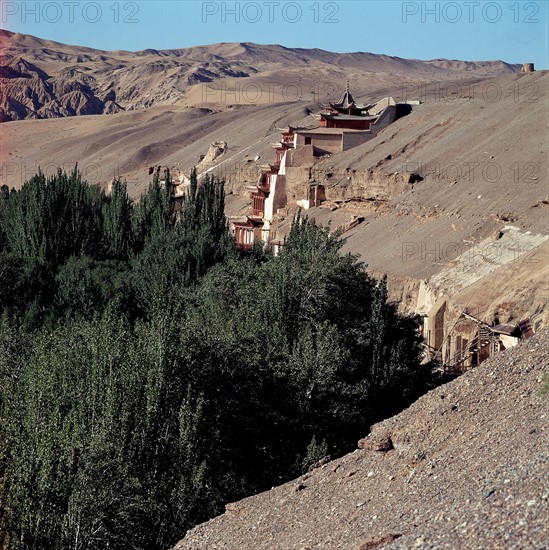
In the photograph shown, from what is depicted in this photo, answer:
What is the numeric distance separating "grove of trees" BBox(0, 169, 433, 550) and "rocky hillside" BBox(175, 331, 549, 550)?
1613 mm

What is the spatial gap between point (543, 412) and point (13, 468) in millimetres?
6782

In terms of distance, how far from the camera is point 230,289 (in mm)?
26922

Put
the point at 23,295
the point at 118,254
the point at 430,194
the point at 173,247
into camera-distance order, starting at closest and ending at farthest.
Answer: the point at 23,295 < the point at 173,247 < the point at 118,254 < the point at 430,194

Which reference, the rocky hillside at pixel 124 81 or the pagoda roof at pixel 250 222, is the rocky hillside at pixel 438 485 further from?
the rocky hillside at pixel 124 81

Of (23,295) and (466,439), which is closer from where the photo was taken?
(466,439)

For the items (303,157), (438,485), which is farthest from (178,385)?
(303,157)

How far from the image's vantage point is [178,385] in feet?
59.5

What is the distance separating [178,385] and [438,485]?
6.78m

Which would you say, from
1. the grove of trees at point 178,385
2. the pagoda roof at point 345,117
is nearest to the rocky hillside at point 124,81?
the pagoda roof at point 345,117

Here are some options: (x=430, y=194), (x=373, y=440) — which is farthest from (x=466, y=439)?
(x=430, y=194)

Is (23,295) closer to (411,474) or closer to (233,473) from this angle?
(233,473)

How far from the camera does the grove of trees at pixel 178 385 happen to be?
597 inches
